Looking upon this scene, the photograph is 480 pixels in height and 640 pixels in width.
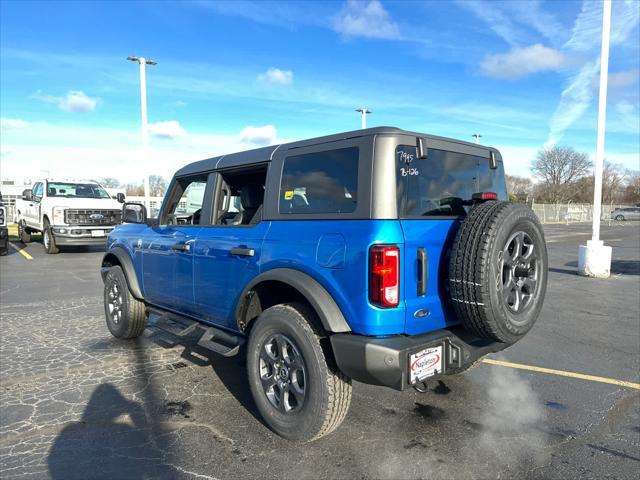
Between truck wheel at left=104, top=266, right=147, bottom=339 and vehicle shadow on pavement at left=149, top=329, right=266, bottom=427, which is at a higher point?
truck wheel at left=104, top=266, right=147, bottom=339

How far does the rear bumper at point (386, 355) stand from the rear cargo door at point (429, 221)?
0.36 feet

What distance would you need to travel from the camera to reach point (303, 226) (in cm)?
315

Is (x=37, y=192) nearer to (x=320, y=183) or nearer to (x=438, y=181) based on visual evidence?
(x=320, y=183)

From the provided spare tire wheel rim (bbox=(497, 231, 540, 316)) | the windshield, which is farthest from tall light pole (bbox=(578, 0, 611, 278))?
the windshield

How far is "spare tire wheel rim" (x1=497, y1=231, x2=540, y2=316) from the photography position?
3035 millimetres

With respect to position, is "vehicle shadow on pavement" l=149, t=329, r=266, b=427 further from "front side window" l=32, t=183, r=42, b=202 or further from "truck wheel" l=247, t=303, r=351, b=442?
"front side window" l=32, t=183, r=42, b=202

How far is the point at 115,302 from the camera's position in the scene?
18.0 ft

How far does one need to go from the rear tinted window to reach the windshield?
1415cm

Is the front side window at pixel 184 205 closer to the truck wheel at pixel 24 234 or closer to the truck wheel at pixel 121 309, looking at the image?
the truck wheel at pixel 121 309

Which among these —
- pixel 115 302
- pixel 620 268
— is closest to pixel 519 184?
pixel 620 268

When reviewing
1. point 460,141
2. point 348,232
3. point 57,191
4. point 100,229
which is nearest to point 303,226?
point 348,232

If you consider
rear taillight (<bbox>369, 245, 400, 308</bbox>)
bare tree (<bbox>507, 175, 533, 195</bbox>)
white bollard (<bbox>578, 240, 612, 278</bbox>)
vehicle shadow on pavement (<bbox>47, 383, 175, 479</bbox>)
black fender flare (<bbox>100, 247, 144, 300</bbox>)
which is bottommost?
vehicle shadow on pavement (<bbox>47, 383, 175, 479</bbox>)

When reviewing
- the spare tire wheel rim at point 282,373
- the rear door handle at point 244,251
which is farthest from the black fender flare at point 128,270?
the spare tire wheel rim at point 282,373

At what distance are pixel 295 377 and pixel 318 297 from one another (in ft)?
2.10
